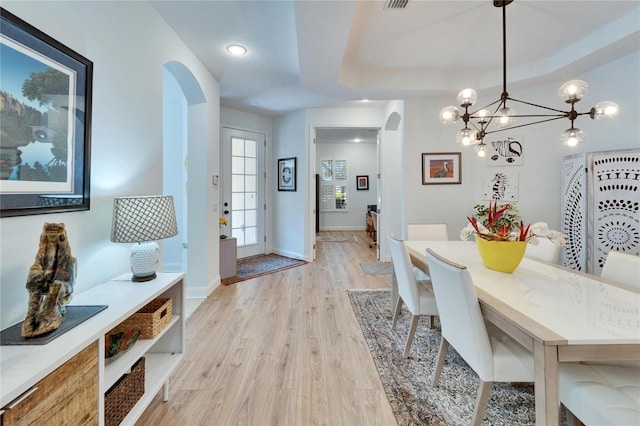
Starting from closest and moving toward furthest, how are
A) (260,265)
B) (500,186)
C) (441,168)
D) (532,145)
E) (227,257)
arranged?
(532,145)
(500,186)
(441,168)
(227,257)
(260,265)

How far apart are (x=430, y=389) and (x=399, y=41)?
298 centimetres

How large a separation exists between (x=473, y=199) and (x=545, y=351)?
3.15 m

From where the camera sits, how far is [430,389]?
1.74m

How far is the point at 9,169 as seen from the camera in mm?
1035

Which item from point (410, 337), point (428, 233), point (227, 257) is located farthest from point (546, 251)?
point (227, 257)

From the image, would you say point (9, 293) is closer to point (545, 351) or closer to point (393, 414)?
point (393, 414)

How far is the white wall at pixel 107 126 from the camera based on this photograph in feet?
3.65

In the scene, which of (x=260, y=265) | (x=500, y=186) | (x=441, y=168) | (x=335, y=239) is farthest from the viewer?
(x=335, y=239)

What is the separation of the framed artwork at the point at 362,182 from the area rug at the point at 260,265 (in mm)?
4582

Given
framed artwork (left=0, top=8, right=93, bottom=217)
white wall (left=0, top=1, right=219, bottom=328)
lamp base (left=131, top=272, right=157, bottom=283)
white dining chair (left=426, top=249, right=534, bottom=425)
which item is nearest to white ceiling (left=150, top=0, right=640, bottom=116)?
A: white wall (left=0, top=1, right=219, bottom=328)

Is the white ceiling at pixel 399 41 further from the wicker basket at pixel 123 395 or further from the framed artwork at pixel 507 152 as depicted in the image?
the wicker basket at pixel 123 395

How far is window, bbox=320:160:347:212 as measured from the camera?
29.9 ft

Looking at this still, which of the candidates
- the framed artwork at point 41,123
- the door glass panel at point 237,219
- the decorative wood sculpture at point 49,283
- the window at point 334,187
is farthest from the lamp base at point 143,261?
the window at point 334,187

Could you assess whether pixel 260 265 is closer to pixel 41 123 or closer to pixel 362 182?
pixel 41 123
